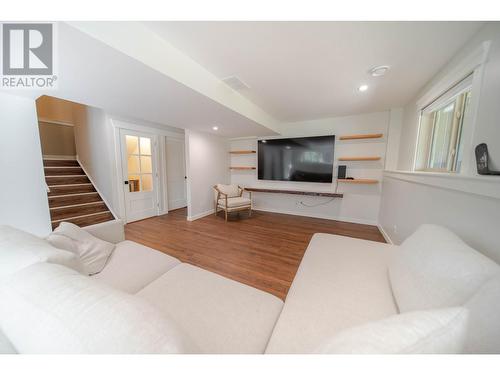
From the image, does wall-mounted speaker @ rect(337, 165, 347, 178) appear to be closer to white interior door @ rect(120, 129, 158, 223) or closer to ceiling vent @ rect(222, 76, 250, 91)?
ceiling vent @ rect(222, 76, 250, 91)

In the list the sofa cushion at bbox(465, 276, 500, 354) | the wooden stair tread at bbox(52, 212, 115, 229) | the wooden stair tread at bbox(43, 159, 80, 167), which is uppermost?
the wooden stair tread at bbox(43, 159, 80, 167)

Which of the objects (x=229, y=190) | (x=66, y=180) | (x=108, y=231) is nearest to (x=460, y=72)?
(x=108, y=231)

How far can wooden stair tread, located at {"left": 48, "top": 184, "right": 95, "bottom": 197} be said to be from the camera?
317 centimetres

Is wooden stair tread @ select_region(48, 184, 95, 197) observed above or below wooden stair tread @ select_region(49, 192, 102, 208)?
above

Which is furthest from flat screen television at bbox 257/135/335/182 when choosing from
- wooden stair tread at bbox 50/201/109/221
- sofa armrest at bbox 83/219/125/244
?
wooden stair tread at bbox 50/201/109/221

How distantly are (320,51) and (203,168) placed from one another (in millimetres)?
3141

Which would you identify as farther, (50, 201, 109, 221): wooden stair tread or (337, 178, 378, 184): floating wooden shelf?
(337, 178, 378, 184): floating wooden shelf

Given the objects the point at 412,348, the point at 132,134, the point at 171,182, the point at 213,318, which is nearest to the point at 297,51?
the point at 412,348

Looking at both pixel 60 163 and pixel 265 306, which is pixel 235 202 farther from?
pixel 60 163

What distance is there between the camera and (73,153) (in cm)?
435

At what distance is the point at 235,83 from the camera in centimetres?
209

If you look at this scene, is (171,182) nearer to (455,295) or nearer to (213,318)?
(213,318)

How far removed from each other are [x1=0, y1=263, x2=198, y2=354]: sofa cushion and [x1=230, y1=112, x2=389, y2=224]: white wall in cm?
383

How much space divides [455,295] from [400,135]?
3.26 metres
